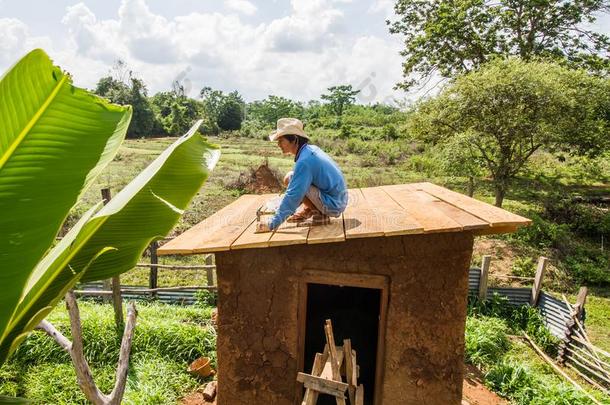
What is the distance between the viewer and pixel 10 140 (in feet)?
3.29

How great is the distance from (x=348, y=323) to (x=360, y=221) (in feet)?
7.10

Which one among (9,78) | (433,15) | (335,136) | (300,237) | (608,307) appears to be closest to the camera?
(9,78)

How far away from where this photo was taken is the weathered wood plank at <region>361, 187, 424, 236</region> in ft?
10.0

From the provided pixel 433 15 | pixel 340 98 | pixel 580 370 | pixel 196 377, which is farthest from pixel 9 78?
pixel 340 98

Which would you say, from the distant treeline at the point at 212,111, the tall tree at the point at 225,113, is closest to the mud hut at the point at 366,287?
the distant treeline at the point at 212,111

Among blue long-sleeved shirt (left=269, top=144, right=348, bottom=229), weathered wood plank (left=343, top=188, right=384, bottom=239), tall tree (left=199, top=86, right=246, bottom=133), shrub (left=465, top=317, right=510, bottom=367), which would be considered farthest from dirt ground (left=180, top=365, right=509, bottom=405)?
tall tree (left=199, top=86, right=246, bottom=133)

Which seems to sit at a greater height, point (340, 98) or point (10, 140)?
point (340, 98)

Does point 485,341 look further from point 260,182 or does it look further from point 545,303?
point 260,182

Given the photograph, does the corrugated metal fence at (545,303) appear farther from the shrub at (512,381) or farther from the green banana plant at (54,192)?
the green banana plant at (54,192)

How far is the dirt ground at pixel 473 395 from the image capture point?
5.32 m

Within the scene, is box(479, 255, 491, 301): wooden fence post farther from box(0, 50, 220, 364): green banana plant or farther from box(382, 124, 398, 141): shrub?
box(382, 124, 398, 141): shrub

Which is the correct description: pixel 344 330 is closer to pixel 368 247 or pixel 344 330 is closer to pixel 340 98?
pixel 368 247

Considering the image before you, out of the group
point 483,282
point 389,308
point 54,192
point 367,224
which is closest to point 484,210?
point 367,224

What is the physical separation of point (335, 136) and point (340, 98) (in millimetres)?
27271
